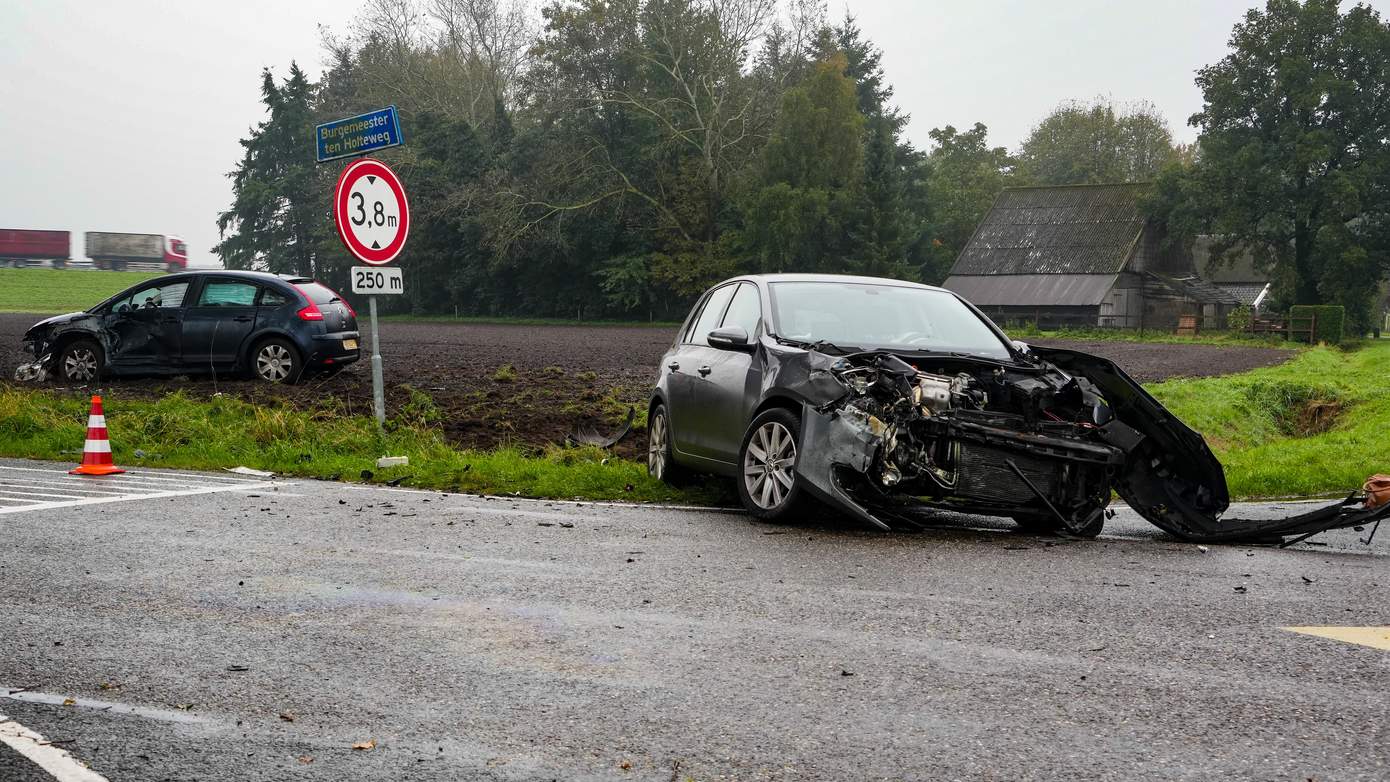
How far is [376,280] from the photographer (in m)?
12.5

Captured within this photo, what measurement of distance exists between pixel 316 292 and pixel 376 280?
20.9 ft

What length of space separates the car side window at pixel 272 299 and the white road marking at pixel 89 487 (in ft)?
20.7

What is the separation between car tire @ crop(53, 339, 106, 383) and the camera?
1802 centimetres

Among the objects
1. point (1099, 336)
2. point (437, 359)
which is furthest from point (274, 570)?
point (1099, 336)

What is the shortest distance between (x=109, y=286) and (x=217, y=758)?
9512 cm

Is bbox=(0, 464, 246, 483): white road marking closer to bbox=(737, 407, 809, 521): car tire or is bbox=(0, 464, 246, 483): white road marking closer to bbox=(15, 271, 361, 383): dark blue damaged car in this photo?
bbox=(737, 407, 809, 521): car tire

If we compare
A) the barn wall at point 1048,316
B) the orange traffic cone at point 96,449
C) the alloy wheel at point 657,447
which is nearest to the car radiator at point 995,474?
the alloy wheel at point 657,447

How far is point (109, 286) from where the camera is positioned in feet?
293

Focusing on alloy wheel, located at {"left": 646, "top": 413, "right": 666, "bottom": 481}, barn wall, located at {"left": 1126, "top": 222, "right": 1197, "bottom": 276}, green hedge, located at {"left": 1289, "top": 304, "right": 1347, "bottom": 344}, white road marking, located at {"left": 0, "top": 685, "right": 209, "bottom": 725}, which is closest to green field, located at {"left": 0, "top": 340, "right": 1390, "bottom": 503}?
alloy wheel, located at {"left": 646, "top": 413, "right": 666, "bottom": 481}

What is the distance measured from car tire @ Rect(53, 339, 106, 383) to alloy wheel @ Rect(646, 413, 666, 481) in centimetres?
1095

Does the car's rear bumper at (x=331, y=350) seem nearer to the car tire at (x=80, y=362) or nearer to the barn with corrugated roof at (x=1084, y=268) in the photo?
the car tire at (x=80, y=362)

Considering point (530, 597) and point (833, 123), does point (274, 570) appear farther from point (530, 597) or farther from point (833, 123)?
point (833, 123)

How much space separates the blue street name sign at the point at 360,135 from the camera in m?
12.8

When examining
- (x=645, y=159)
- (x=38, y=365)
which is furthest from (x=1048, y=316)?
(x=38, y=365)
